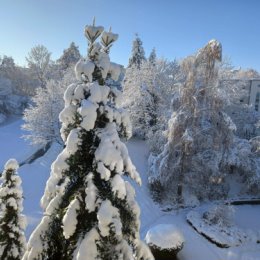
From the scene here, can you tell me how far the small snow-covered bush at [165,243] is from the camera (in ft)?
49.1

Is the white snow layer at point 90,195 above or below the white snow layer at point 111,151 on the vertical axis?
below

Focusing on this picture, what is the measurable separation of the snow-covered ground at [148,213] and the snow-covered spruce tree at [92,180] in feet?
35.6

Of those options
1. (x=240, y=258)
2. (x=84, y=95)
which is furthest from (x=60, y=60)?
(x=84, y=95)

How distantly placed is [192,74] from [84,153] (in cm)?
1425

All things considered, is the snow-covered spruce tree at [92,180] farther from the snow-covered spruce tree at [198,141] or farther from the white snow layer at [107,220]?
the snow-covered spruce tree at [198,141]

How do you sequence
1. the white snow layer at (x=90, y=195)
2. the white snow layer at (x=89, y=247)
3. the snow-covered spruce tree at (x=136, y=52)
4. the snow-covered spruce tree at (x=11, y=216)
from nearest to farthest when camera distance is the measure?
1. the white snow layer at (x=89, y=247)
2. the white snow layer at (x=90, y=195)
3. the snow-covered spruce tree at (x=11, y=216)
4. the snow-covered spruce tree at (x=136, y=52)

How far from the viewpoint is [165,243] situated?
1500cm

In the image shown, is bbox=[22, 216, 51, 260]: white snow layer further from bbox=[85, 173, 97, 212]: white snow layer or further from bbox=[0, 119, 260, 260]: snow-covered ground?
bbox=[0, 119, 260, 260]: snow-covered ground

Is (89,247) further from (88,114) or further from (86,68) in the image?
(86,68)

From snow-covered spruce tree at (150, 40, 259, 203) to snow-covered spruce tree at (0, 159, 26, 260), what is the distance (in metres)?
12.0

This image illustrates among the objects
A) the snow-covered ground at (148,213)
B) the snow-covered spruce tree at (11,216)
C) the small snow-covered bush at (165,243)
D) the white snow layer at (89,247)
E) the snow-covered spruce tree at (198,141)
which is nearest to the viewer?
the white snow layer at (89,247)

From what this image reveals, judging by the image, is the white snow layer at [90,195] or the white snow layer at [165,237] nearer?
the white snow layer at [90,195]

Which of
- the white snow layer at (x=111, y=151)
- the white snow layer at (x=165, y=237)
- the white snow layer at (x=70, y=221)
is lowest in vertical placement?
the white snow layer at (x=165, y=237)

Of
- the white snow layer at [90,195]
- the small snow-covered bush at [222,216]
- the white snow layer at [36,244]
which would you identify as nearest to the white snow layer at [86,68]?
the white snow layer at [90,195]
